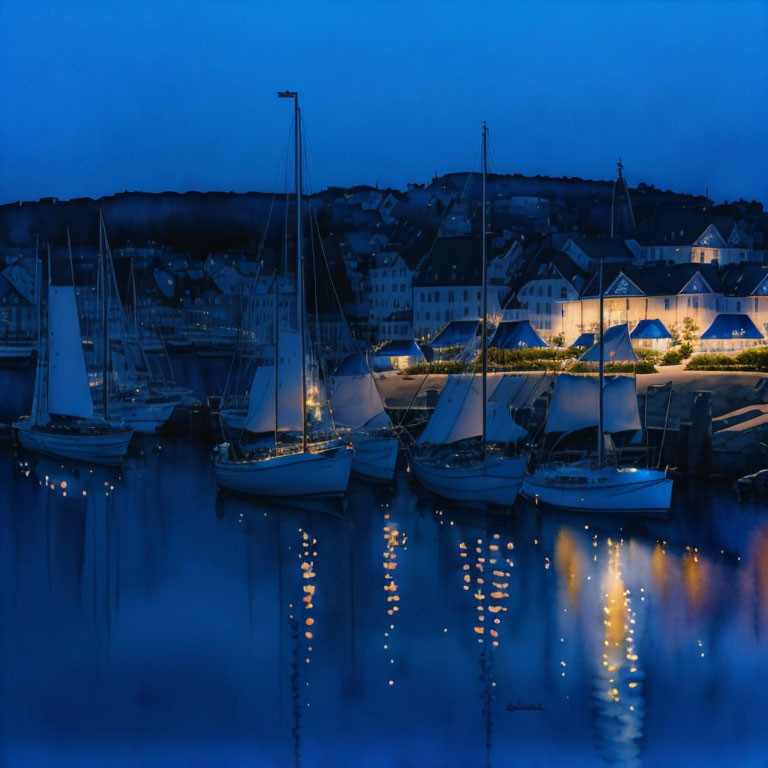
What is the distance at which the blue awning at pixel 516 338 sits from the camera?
4469 centimetres

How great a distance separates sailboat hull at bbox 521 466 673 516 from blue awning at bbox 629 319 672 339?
19349 mm

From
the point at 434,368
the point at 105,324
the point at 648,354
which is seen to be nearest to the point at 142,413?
the point at 105,324

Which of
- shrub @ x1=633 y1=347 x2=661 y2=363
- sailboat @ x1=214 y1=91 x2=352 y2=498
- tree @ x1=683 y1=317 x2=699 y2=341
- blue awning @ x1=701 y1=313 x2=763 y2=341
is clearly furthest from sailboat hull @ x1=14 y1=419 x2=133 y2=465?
tree @ x1=683 y1=317 x2=699 y2=341

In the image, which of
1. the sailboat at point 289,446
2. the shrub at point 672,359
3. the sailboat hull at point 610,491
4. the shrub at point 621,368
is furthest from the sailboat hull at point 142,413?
the sailboat hull at point 610,491

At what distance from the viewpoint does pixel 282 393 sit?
27.3 metres

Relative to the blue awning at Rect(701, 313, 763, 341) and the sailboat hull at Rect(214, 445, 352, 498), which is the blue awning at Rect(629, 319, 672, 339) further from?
the sailboat hull at Rect(214, 445, 352, 498)

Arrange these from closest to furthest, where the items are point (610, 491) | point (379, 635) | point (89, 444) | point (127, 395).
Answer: point (379, 635)
point (610, 491)
point (89, 444)
point (127, 395)

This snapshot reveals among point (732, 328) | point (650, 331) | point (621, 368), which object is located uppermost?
point (732, 328)

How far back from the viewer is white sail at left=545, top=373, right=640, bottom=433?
87.2 feet

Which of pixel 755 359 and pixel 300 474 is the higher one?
pixel 755 359

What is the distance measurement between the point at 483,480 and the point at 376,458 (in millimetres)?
4612

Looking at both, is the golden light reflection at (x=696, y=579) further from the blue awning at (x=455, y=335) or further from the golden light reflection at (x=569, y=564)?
the blue awning at (x=455, y=335)

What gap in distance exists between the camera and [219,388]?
52.9 metres

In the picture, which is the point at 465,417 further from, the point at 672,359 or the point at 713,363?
the point at 672,359
